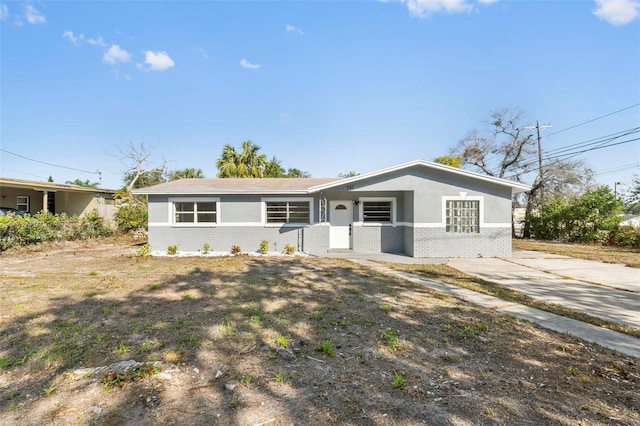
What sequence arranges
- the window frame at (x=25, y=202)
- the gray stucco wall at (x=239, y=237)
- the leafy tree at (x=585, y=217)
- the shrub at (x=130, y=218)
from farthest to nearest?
the window frame at (x=25, y=202) → the shrub at (x=130, y=218) → the leafy tree at (x=585, y=217) → the gray stucco wall at (x=239, y=237)

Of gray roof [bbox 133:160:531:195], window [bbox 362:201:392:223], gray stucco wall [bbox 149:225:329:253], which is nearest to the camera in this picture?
gray roof [bbox 133:160:531:195]

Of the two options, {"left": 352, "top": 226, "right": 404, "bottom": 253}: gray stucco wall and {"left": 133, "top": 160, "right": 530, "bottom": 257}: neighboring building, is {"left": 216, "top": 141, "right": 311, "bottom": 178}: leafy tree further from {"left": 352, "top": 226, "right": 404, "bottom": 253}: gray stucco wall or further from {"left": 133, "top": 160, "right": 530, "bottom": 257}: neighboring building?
{"left": 352, "top": 226, "right": 404, "bottom": 253}: gray stucco wall

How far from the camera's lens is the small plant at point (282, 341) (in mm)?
3731

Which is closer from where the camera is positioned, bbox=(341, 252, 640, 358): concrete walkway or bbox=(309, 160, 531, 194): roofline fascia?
bbox=(341, 252, 640, 358): concrete walkway

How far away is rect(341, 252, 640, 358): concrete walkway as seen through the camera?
426 centimetres

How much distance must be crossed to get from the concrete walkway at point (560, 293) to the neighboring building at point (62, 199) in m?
21.0

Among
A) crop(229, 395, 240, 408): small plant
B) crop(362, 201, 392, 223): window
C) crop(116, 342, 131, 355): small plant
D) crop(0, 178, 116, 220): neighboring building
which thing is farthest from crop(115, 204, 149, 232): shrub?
crop(229, 395, 240, 408): small plant

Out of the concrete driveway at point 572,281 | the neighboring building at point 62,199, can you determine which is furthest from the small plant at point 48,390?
the neighboring building at point 62,199

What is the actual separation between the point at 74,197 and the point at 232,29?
1910 centimetres

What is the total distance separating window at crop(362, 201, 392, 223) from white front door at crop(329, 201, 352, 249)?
2.13 feet

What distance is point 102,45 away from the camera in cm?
1423

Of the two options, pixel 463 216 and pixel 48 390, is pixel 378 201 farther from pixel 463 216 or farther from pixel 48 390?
pixel 48 390

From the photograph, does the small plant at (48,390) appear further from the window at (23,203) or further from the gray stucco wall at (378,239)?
the window at (23,203)

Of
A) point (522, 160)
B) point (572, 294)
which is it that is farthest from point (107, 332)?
point (522, 160)
